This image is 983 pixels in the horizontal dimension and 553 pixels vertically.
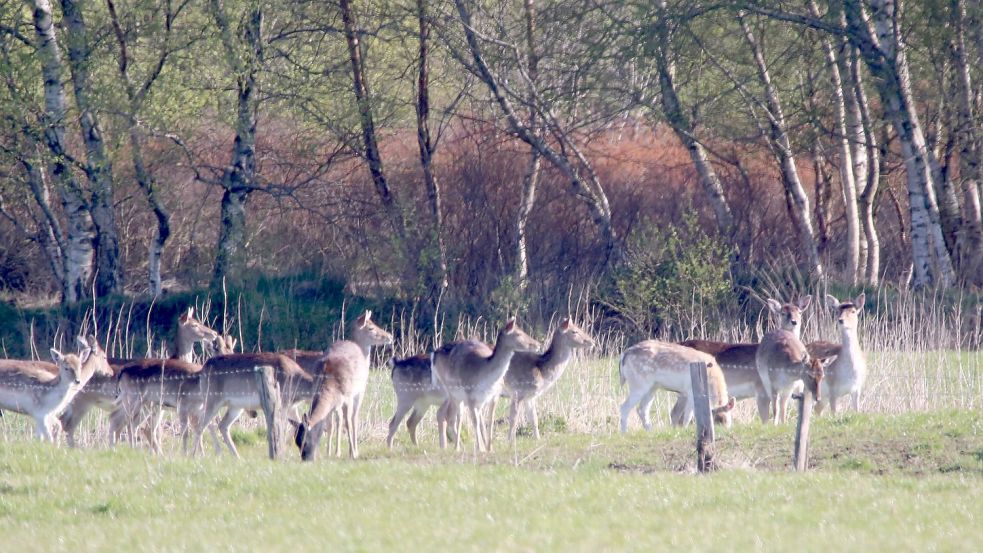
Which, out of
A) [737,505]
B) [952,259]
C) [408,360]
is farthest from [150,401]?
[952,259]

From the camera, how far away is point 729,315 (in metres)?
24.0

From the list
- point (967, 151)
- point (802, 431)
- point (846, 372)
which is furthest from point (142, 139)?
point (802, 431)

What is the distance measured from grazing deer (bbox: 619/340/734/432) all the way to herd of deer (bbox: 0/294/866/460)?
1cm

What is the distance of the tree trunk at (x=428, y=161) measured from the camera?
84.5 ft

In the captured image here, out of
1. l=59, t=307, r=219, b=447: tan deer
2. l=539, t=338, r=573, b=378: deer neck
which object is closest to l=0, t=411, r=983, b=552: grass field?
l=59, t=307, r=219, b=447: tan deer

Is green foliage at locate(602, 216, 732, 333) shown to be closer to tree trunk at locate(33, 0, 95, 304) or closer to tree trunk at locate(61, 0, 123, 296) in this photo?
tree trunk at locate(61, 0, 123, 296)

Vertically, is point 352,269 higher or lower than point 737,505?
higher

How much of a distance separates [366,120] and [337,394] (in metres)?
13.0

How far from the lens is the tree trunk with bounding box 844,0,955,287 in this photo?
22734 millimetres

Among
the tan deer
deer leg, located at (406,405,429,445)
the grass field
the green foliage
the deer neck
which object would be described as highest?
the green foliage

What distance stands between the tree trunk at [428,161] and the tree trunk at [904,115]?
8.31 m

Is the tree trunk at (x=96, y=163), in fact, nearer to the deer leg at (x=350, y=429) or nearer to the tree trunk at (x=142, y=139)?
the tree trunk at (x=142, y=139)

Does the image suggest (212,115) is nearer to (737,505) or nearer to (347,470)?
(347,470)

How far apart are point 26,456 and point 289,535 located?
154 inches
